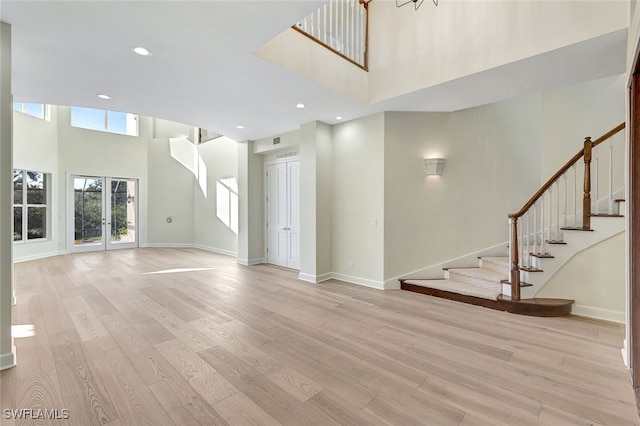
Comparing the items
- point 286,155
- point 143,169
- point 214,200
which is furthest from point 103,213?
point 286,155

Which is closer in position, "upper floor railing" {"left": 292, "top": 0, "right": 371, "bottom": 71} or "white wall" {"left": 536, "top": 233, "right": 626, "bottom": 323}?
"white wall" {"left": 536, "top": 233, "right": 626, "bottom": 323}

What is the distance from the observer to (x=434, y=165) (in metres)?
4.58

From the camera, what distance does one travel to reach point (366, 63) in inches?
166

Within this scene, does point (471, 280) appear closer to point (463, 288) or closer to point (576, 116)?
point (463, 288)

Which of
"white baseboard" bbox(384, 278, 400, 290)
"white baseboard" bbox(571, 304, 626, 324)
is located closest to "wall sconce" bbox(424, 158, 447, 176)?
"white baseboard" bbox(384, 278, 400, 290)

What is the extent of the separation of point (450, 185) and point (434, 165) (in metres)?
0.50

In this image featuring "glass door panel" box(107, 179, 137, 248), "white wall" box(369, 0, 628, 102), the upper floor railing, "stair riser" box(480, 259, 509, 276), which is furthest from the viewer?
"glass door panel" box(107, 179, 137, 248)

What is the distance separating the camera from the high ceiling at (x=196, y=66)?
2248 mm

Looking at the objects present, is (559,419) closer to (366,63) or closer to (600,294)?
(600,294)

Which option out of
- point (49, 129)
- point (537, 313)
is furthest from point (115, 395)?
point (49, 129)

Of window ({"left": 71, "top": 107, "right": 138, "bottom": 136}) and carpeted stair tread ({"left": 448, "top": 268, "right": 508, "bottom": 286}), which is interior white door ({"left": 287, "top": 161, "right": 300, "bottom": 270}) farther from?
window ({"left": 71, "top": 107, "right": 138, "bottom": 136})

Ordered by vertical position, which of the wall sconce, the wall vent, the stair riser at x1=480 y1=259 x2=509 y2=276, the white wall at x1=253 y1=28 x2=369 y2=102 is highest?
the white wall at x1=253 y1=28 x2=369 y2=102

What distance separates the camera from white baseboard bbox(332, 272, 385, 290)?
4.61 m

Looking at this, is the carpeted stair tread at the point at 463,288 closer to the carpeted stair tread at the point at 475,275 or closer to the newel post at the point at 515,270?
the carpeted stair tread at the point at 475,275
